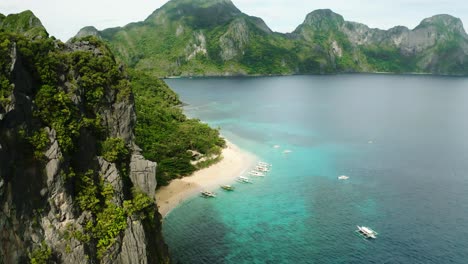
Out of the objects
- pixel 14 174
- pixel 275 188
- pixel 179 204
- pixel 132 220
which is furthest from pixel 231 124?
pixel 14 174

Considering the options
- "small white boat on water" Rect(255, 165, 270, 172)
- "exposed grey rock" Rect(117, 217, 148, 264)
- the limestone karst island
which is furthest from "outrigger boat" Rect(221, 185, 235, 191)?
"exposed grey rock" Rect(117, 217, 148, 264)

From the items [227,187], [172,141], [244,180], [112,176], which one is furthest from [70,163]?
[172,141]

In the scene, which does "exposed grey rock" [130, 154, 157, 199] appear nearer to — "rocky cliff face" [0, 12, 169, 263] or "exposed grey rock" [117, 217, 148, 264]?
"rocky cliff face" [0, 12, 169, 263]

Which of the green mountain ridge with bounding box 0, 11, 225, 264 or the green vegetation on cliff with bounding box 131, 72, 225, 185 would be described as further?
the green vegetation on cliff with bounding box 131, 72, 225, 185

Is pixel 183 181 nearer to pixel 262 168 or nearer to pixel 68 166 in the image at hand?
pixel 262 168

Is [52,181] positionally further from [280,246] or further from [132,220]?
[280,246]

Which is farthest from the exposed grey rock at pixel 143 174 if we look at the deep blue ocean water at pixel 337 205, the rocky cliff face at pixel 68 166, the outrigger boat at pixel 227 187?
the outrigger boat at pixel 227 187
